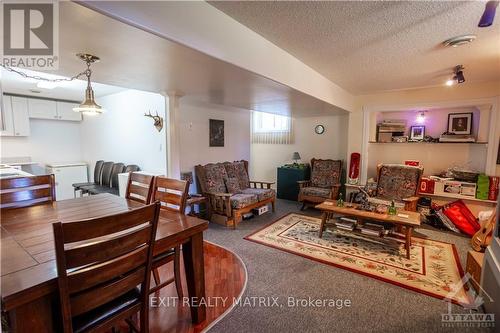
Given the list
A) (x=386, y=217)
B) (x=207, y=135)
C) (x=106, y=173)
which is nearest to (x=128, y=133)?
(x=106, y=173)

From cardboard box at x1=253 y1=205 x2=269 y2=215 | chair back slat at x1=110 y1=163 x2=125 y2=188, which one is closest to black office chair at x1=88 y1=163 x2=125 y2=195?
chair back slat at x1=110 y1=163 x2=125 y2=188

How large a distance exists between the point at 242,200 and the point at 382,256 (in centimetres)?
199

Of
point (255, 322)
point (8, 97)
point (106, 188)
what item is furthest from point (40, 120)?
point (255, 322)

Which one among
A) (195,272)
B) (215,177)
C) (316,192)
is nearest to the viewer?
(195,272)

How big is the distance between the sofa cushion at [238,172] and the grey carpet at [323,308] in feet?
6.10

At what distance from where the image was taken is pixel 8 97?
464 centimetres

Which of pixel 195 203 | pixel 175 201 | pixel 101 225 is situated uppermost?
pixel 101 225

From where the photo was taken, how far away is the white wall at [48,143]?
16.2 feet

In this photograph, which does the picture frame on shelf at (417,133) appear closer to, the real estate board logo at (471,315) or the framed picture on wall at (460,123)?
the framed picture on wall at (460,123)

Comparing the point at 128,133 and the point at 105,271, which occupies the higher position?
the point at 128,133

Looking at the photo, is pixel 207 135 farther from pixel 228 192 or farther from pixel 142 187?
pixel 142 187

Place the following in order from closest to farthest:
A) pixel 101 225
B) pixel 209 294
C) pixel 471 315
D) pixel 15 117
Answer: pixel 101 225 < pixel 471 315 < pixel 209 294 < pixel 15 117

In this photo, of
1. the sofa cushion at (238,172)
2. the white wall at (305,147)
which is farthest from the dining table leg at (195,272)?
the white wall at (305,147)

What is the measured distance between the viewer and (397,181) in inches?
154
